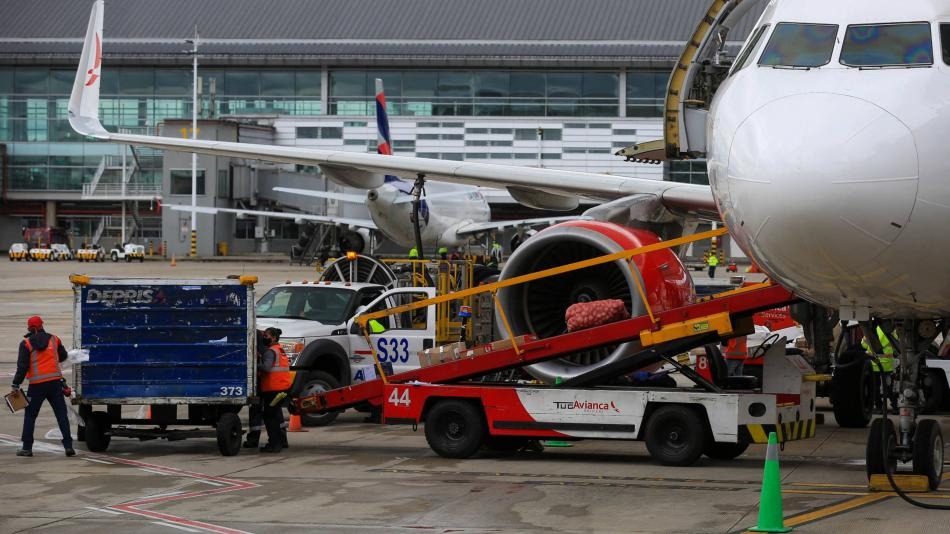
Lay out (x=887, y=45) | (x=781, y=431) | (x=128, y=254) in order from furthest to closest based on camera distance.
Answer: (x=128, y=254)
(x=781, y=431)
(x=887, y=45)

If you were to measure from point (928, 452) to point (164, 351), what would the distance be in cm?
730

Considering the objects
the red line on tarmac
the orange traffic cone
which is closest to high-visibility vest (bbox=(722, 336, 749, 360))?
the orange traffic cone

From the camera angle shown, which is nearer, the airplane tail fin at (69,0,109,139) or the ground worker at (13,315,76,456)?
the ground worker at (13,315,76,456)

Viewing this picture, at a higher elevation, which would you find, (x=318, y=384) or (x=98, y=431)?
(x=318, y=384)

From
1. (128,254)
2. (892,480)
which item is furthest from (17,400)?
(128,254)

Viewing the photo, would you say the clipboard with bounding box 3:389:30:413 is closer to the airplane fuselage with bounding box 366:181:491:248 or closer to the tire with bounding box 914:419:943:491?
the tire with bounding box 914:419:943:491

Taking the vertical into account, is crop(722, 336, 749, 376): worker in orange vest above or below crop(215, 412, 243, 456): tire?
above

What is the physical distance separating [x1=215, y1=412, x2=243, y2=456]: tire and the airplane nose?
6258 millimetres

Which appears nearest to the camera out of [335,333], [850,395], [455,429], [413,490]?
[413,490]

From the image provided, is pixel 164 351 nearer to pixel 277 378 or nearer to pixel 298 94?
pixel 277 378

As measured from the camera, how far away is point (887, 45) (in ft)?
30.0

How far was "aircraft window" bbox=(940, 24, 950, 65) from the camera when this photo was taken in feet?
29.6

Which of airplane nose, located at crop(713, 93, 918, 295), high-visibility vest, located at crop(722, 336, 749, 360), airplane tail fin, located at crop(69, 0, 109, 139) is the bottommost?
high-visibility vest, located at crop(722, 336, 749, 360)

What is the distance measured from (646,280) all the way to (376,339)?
12.7 feet
